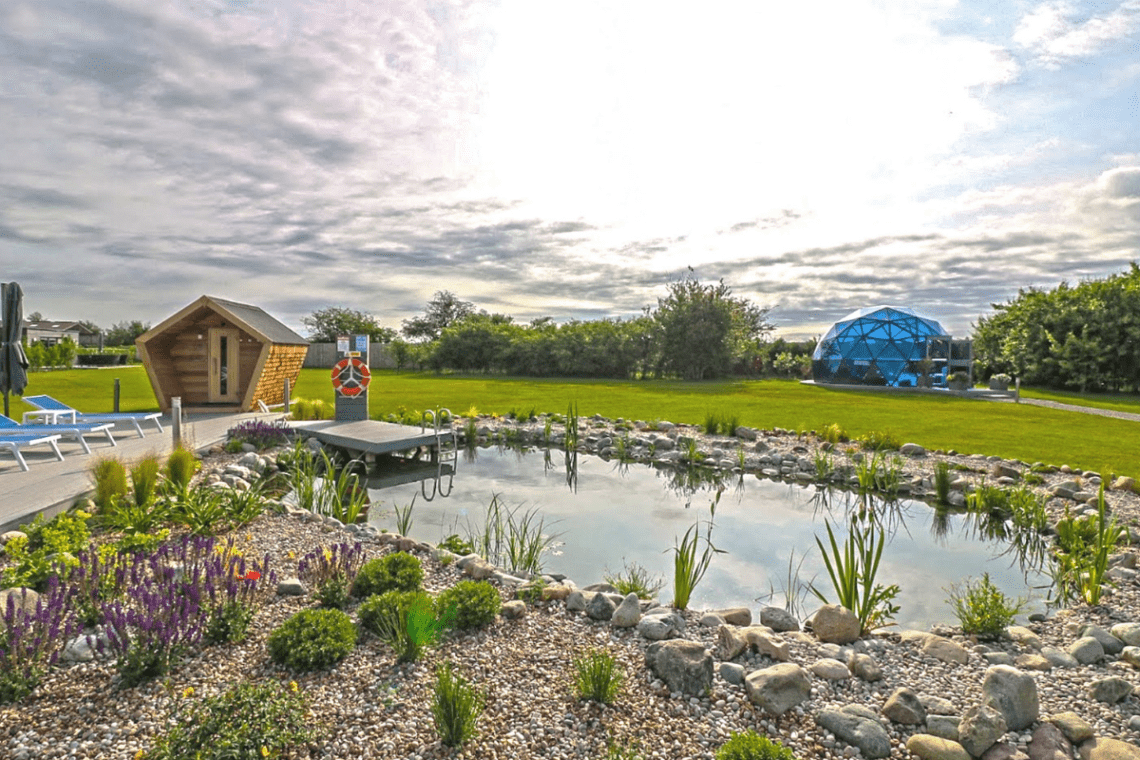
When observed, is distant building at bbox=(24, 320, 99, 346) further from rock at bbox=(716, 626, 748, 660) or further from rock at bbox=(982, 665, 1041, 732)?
rock at bbox=(982, 665, 1041, 732)

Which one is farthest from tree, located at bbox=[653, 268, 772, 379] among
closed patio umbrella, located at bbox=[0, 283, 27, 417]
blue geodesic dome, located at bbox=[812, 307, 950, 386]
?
closed patio umbrella, located at bbox=[0, 283, 27, 417]

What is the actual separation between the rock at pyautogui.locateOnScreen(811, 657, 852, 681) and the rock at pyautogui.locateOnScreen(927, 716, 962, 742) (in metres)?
0.50

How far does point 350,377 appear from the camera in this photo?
493 inches

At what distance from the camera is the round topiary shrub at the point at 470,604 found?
149 inches

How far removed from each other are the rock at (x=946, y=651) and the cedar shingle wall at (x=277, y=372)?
44.5ft

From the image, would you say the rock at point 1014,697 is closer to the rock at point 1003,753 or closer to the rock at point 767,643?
the rock at point 1003,753

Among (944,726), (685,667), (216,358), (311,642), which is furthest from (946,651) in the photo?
(216,358)

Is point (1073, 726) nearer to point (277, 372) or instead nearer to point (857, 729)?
point (857, 729)

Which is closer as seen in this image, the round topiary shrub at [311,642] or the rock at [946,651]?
the round topiary shrub at [311,642]

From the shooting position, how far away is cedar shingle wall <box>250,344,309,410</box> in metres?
14.0

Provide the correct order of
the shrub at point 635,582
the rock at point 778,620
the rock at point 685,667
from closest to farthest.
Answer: the rock at point 685,667
the rock at point 778,620
the shrub at point 635,582

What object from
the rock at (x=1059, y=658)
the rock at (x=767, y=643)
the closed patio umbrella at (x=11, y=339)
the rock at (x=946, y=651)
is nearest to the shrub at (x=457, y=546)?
the rock at (x=767, y=643)

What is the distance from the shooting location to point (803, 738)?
2.85 metres

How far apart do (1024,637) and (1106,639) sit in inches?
17.6
